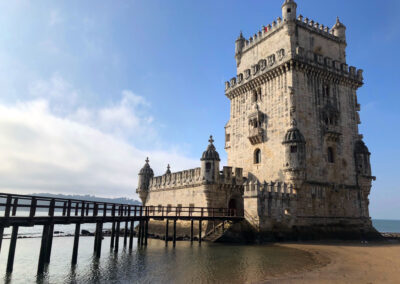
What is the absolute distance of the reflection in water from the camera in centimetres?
1389

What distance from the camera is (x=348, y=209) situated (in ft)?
96.3

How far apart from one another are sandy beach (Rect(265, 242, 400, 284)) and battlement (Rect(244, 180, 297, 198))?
432 cm

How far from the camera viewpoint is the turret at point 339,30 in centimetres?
3438

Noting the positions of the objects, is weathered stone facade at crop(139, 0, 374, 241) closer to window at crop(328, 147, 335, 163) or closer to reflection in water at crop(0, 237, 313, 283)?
window at crop(328, 147, 335, 163)

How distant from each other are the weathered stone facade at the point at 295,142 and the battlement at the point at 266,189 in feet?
0.27

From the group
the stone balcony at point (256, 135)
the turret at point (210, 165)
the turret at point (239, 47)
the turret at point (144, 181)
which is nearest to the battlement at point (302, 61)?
the turret at point (239, 47)

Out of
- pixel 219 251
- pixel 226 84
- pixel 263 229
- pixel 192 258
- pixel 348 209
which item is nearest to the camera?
pixel 192 258

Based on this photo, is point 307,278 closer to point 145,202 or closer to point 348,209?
point 348,209

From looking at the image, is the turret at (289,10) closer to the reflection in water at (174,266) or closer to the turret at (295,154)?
the turret at (295,154)

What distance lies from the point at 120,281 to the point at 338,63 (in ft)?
96.5

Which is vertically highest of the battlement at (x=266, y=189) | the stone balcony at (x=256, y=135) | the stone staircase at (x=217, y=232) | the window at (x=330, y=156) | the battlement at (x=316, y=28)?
the battlement at (x=316, y=28)

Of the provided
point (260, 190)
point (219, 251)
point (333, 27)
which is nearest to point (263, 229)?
point (260, 190)

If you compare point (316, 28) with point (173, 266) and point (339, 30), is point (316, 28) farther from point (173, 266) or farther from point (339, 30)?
point (173, 266)

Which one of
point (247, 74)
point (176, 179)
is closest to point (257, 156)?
point (247, 74)
